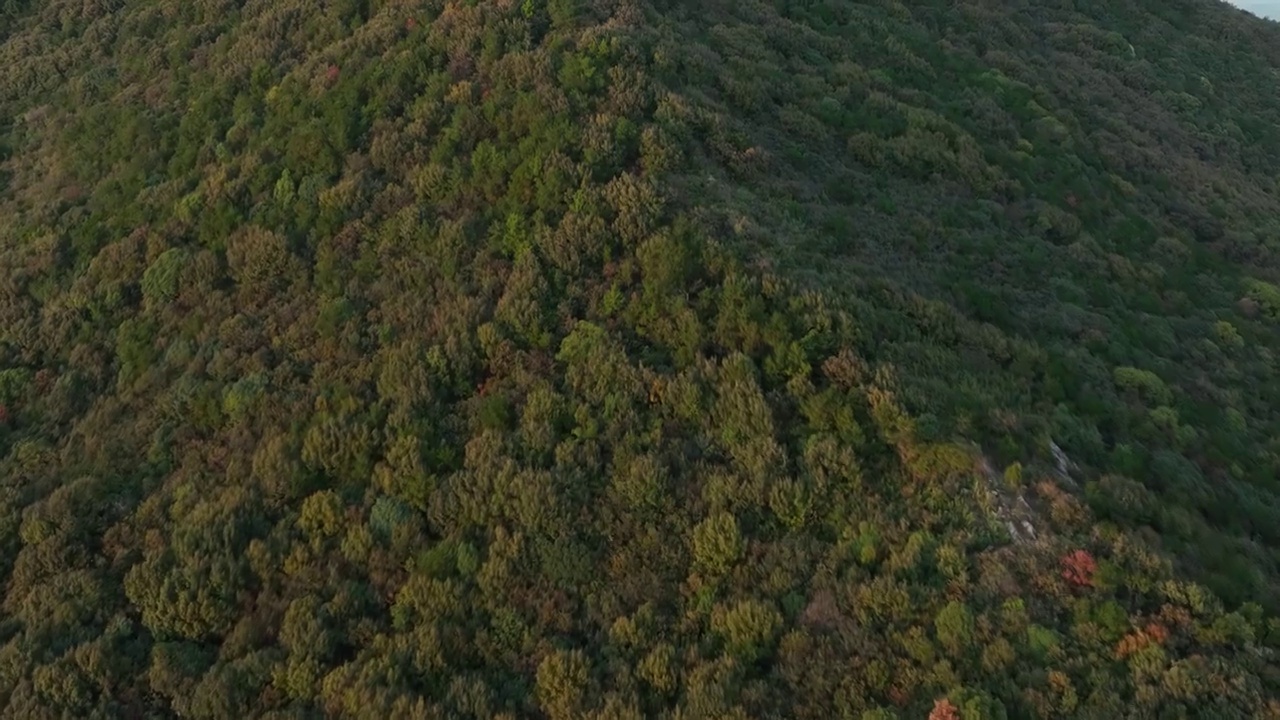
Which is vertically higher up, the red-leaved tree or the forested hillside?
the red-leaved tree

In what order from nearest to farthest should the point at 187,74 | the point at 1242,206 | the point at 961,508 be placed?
the point at 961,508, the point at 187,74, the point at 1242,206

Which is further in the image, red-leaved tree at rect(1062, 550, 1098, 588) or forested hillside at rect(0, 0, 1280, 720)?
forested hillside at rect(0, 0, 1280, 720)

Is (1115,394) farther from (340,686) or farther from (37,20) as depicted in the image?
(37,20)

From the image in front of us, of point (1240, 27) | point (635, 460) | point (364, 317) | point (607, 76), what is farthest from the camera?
point (1240, 27)

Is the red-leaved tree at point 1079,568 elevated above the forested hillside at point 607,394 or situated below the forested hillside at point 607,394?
above

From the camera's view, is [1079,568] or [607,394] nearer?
[1079,568]

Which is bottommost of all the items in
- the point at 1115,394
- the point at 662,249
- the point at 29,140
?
the point at 29,140

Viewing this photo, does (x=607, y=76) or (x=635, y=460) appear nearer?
(x=635, y=460)

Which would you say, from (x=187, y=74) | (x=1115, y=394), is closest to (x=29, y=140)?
(x=187, y=74)
